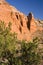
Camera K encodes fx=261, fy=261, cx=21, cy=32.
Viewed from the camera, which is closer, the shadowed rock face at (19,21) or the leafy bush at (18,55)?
the leafy bush at (18,55)

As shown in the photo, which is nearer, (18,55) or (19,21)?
(18,55)

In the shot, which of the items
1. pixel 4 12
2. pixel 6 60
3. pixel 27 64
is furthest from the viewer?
pixel 4 12

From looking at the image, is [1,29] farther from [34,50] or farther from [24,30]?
[24,30]

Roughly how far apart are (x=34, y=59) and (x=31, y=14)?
3911 cm

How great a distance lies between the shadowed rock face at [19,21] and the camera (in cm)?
6525

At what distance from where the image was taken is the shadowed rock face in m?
65.2

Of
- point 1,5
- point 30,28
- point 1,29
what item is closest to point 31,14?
point 30,28

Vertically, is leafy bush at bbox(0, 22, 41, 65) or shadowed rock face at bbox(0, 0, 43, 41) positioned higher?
shadowed rock face at bbox(0, 0, 43, 41)

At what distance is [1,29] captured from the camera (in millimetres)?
39000

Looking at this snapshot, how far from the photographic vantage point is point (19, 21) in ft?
229

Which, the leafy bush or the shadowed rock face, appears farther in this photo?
the shadowed rock face

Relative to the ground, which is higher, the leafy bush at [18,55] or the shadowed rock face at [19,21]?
the shadowed rock face at [19,21]

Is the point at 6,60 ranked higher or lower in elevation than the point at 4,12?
lower

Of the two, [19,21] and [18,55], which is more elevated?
[19,21]
